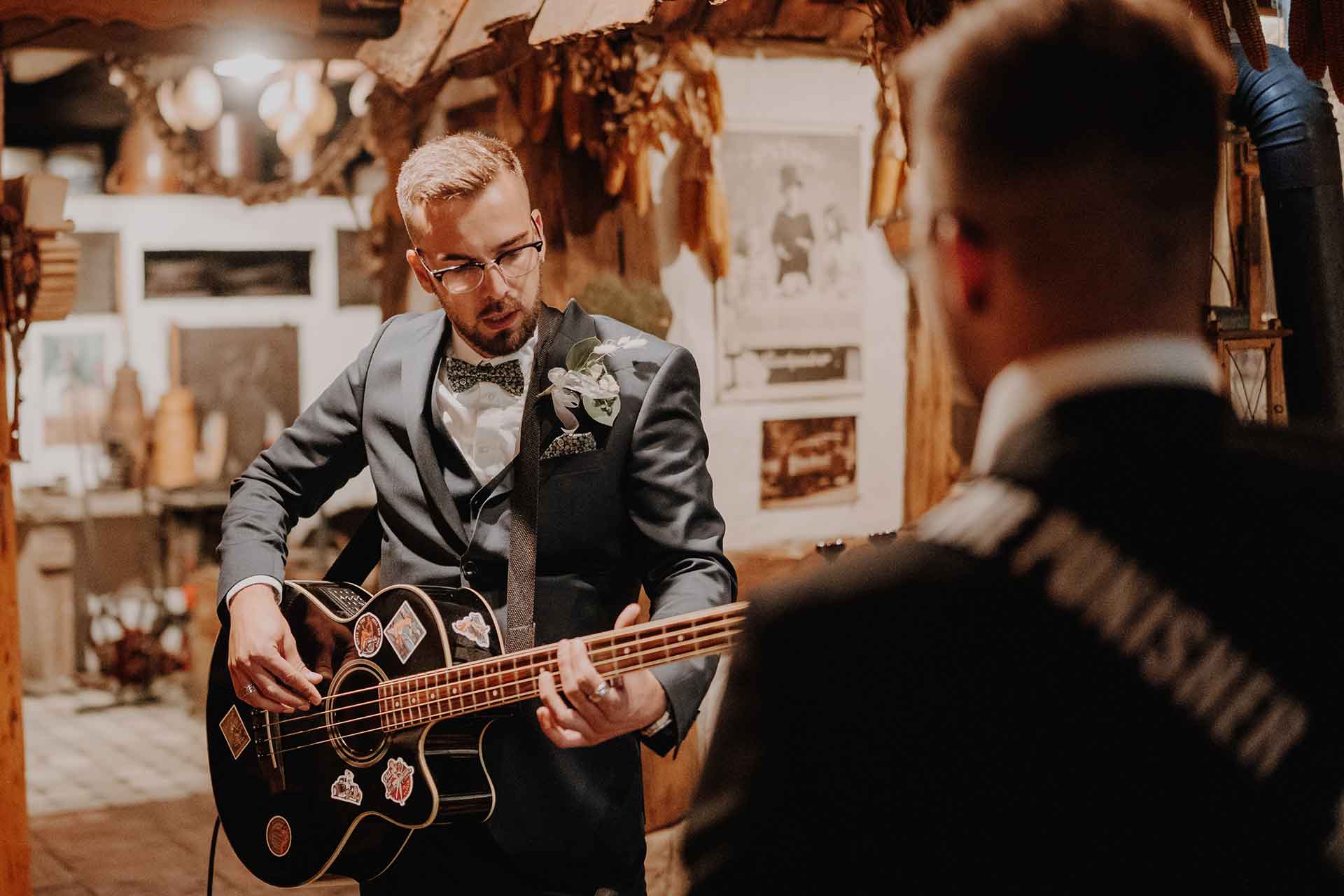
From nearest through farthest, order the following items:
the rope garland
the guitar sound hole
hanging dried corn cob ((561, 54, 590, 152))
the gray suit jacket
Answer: the gray suit jacket < the guitar sound hole < hanging dried corn cob ((561, 54, 590, 152)) < the rope garland

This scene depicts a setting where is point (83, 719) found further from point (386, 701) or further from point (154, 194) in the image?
point (386, 701)

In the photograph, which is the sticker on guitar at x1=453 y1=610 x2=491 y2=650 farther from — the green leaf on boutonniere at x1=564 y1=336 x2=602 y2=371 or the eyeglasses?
the eyeglasses

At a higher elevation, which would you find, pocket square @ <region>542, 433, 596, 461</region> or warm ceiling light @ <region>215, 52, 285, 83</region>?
warm ceiling light @ <region>215, 52, 285, 83</region>

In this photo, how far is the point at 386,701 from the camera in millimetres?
2566

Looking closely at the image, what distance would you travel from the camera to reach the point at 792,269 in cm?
559

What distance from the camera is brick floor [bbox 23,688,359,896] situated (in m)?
5.31

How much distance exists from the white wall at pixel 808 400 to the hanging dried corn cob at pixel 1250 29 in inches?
107

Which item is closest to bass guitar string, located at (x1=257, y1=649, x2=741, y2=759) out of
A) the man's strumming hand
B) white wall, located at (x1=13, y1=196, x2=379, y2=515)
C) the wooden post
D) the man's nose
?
the man's strumming hand

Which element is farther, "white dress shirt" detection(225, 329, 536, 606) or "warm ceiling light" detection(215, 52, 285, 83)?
"warm ceiling light" detection(215, 52, 285, 83)

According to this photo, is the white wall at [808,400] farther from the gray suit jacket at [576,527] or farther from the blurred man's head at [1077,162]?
the blurred man's head at [1077,162]

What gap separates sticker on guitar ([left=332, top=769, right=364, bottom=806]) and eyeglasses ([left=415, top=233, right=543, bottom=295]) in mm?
927

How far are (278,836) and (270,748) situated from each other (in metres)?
0.17

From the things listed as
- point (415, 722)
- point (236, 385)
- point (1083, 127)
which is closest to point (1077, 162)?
point (1083, 127)

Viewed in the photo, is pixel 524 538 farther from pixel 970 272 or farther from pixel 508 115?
pixel 508 115
